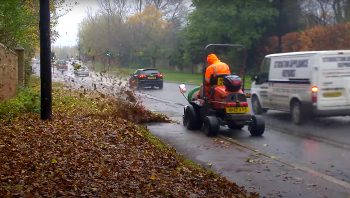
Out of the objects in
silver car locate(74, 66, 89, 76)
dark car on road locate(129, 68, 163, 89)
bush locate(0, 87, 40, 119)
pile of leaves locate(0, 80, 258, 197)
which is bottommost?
pile of leaves locate(0, 80, 258, 197)

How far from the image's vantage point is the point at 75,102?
16.0 metres

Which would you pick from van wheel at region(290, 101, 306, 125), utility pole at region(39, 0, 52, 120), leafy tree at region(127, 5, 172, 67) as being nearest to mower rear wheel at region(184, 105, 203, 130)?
van wheel at region(290, 101, 306, 125)

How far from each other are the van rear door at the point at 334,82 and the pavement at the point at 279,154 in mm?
720

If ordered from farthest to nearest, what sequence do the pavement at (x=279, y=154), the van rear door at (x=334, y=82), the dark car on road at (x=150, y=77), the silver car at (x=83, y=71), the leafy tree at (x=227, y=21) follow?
1. the leafy tree at (x=227, y=21)
2. the dark car on road at (x=150, y=77)
3. the silver car at (x=83, y=71)
4. the van rear door at (x=334, y=82)
5. the pavement at (x=279, y=154)

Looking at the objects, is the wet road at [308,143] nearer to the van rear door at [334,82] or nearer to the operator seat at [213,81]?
the van rear door at [334,82]

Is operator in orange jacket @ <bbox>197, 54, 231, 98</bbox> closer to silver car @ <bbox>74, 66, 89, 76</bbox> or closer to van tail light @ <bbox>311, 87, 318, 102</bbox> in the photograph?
van tail light @ <bbox>311, 87, 318, 102</bbox>

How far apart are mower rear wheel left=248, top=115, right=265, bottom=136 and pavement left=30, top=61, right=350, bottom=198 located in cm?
Result: 17

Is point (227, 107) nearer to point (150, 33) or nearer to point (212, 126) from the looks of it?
point (212, 126)

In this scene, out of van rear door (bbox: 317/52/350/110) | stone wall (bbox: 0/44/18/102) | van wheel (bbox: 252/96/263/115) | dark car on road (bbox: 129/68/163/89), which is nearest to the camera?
van rear door (bbox: 317/52/350/110)

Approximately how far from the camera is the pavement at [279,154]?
7242 mm

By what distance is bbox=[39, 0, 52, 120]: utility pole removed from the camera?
10.7m

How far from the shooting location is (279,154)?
32.4 ft

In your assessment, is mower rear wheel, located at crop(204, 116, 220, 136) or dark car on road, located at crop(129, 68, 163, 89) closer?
mower rear wheel, located at crop(204, 116, 220, 136)

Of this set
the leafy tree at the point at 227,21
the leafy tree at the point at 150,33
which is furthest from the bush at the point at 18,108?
the leafy tree at the point at 227,21
